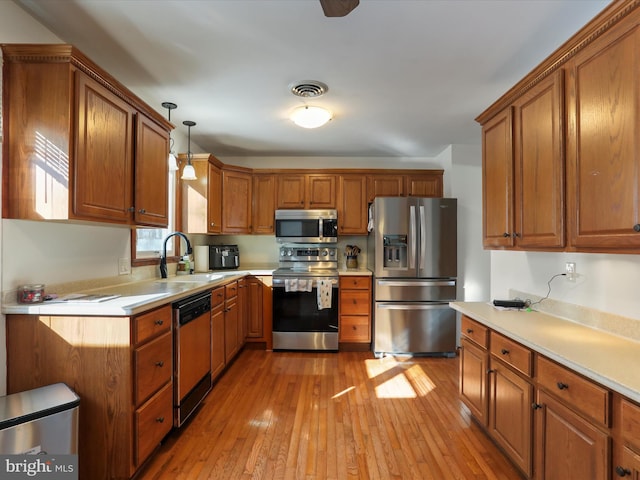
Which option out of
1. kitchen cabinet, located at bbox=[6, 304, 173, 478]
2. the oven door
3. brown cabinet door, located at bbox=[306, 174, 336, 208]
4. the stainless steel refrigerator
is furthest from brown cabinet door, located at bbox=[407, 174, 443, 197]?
kitchen cabinet, located at bbox=[6, 304, 173, 478]

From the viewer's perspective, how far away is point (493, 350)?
1.90 meters

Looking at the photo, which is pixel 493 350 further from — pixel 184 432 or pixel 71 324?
pixel 71 324

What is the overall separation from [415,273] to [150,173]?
278 centimetres

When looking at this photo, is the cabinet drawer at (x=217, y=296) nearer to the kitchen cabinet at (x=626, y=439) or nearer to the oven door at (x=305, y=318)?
the oven door at (x=305, y=318)

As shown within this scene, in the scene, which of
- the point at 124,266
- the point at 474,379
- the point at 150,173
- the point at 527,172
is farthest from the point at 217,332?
the point at 527,172

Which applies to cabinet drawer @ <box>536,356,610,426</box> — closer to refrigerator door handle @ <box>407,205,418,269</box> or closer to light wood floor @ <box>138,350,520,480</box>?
light wood floor @ <box>138,350,520,480</box>

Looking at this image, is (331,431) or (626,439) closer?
(626,439)

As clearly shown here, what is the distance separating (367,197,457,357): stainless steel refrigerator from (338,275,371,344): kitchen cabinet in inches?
6.4

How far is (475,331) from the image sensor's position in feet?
6.97

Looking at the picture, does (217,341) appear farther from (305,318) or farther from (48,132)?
(48,132)

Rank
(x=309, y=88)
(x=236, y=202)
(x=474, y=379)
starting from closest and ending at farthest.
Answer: (x=474, y=379) < (x=309, y=88) < (x=236, y=202)

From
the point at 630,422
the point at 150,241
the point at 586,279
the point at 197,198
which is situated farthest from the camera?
the point at 197,198

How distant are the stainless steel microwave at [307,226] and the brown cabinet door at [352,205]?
0.51ft

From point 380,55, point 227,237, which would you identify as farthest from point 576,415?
point 227,237
